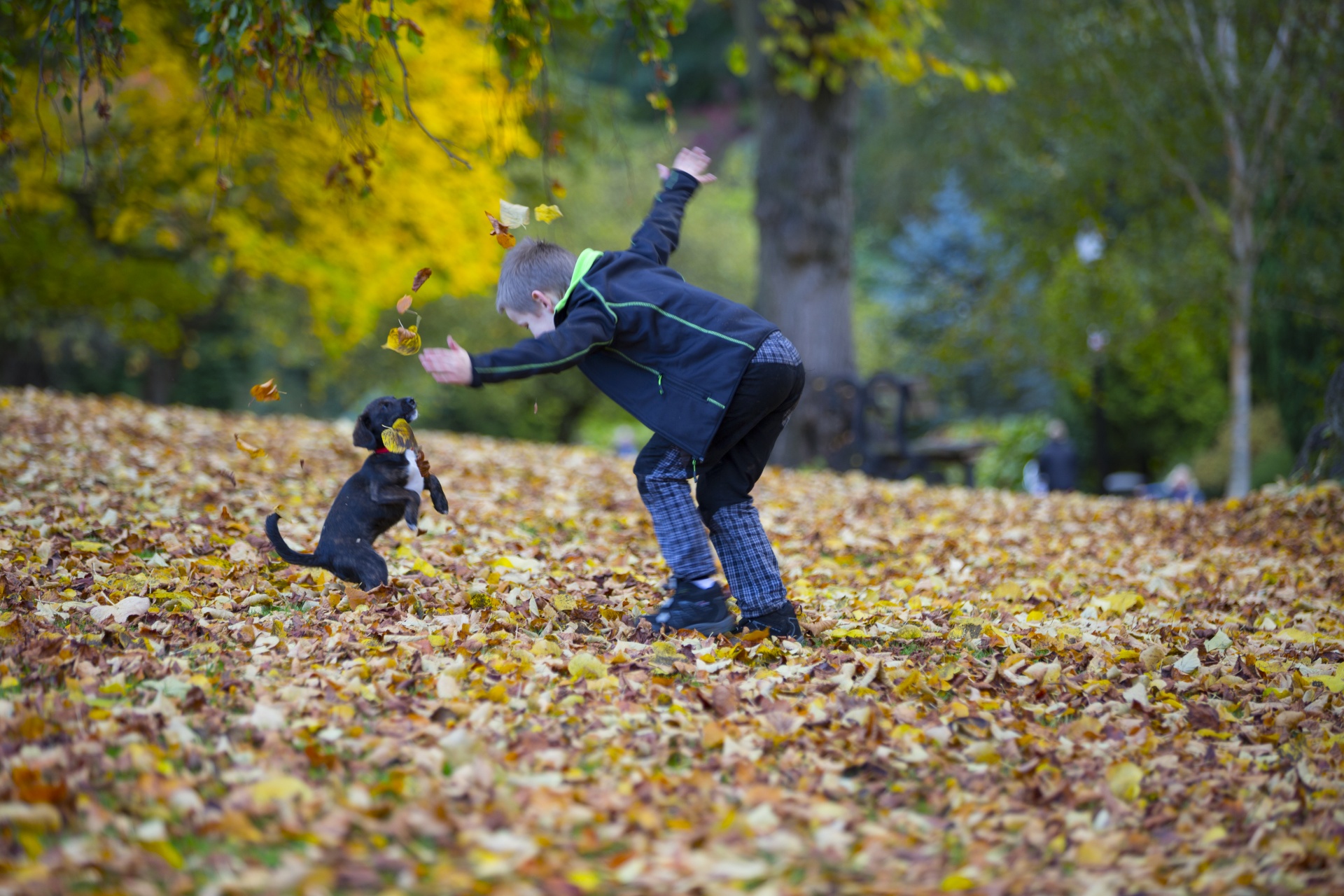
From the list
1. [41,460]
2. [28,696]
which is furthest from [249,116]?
[28,696]

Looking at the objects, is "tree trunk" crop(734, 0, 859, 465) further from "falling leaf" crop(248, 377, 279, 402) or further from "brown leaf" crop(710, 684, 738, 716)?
"brown leaf" crop(710, 684, 738, 716)

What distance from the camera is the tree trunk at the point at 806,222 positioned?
10359mm

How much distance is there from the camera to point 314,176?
1087cm

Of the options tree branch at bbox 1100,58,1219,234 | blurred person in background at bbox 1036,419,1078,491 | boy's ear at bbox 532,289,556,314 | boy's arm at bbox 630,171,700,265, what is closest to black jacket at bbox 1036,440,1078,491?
blurred person in background at bbox 1036,419,1078,491

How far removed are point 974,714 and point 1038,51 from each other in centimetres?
1338

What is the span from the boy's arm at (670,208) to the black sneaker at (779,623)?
131 cm

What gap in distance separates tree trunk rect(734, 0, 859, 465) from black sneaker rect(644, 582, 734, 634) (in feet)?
22.2

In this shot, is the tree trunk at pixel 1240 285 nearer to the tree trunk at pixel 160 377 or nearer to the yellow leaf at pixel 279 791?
the yellow leaf at pixel 279 791

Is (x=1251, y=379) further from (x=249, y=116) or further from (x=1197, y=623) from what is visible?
(x=249, y=116)

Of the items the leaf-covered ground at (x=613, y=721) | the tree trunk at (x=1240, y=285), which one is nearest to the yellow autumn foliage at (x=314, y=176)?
the leaf-covered ground at (x=613, y=721)

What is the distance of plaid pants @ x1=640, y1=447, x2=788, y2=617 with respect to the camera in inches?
144

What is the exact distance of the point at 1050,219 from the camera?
15.0 m

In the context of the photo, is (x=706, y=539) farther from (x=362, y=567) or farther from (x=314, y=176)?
(x=314, y=176)

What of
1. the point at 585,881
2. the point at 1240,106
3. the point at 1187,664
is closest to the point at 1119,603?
the point at 1187,664
